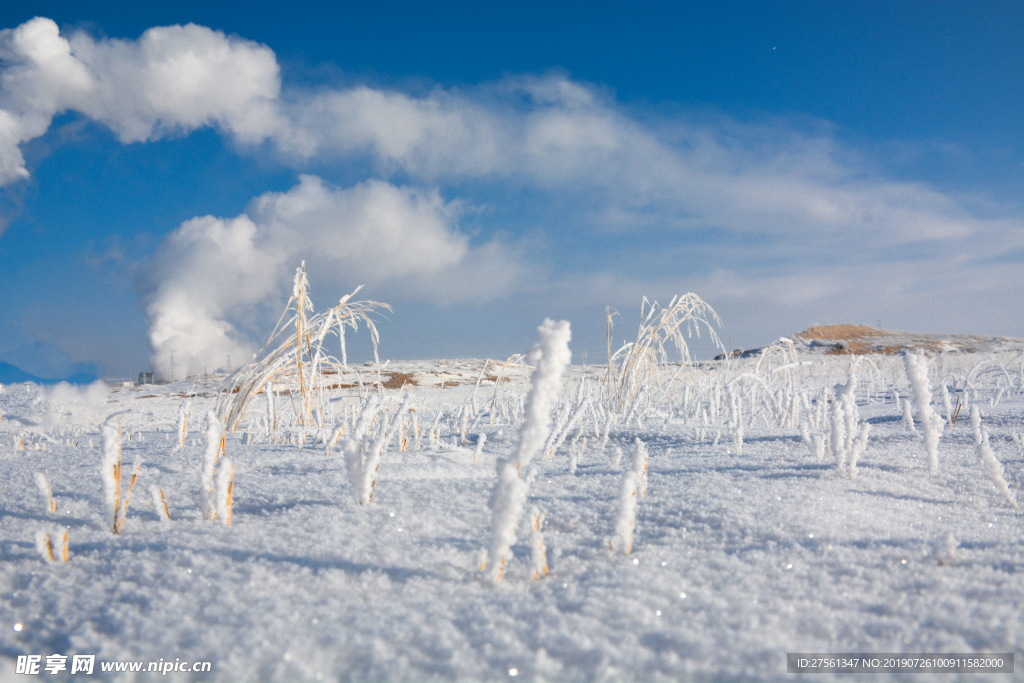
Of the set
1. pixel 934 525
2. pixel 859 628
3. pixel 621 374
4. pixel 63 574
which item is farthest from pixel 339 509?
pixel 621 374

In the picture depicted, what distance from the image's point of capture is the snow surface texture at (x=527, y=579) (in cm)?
77

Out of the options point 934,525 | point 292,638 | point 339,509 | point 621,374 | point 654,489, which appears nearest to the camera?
point 292,638

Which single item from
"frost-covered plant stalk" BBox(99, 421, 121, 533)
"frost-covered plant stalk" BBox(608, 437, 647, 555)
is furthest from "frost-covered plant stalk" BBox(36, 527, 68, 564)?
"frost-covered plant stalk" BBox(608, 437, 647, 555)

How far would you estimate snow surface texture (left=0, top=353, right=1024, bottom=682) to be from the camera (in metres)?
0.77

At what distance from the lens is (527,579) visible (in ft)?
3.31

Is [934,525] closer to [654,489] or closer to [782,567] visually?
[782,567]

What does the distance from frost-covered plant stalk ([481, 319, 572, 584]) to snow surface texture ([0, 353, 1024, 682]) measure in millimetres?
39

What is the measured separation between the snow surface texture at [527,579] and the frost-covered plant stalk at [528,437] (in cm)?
4

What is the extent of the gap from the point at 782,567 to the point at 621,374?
149 inches

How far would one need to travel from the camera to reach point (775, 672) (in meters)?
0.71

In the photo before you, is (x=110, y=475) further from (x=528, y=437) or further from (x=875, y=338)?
(x=875, y=338)

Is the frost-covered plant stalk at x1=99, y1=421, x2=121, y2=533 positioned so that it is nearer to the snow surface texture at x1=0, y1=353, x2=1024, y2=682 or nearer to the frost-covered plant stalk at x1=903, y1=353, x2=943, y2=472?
the snow surface texture at x1=0, y1=353, x2=1024, y2=682

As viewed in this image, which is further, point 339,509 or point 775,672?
point 339,509

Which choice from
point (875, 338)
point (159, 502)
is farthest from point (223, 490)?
point (875, 338)
